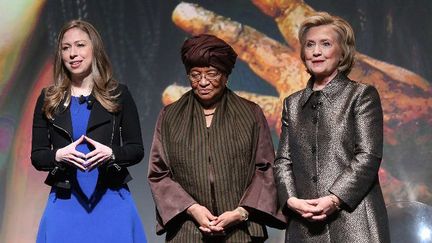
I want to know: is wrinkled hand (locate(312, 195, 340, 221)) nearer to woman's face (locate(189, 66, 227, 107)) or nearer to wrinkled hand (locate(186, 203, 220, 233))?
wrinkled hand (locate(186, 203, 220, 233))

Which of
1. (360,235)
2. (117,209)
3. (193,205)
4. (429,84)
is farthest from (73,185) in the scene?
(429,84)

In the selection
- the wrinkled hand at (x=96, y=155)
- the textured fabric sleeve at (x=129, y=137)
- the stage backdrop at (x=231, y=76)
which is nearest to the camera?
the wrinkled hand at (x=96, y=155)

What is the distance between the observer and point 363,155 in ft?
9.98

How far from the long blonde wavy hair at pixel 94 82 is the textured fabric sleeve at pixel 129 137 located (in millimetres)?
46

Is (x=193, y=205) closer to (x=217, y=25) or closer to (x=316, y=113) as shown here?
(x=316, y=113)

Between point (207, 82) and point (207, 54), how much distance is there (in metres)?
0.11

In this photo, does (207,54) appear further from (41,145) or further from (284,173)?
(41,145)


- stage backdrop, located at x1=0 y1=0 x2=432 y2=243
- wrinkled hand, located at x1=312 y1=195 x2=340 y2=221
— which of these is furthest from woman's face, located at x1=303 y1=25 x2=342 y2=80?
stage backdrop, located at x1=0 y1=0 x2=432 y2=243

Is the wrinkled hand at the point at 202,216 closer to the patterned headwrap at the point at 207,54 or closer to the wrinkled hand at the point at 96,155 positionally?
the wrinkled hand at the point at 96,155

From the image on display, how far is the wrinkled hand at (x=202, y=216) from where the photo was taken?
303cm

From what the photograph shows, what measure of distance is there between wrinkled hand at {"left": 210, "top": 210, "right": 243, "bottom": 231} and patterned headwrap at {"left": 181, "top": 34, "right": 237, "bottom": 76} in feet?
1.85

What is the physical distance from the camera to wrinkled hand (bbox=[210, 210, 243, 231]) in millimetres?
3029

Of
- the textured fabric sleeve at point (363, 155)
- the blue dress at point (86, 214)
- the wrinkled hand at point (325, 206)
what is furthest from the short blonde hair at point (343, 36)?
the blue dress at point (86, 214)

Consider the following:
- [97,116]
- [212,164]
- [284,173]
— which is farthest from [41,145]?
[284,173]
